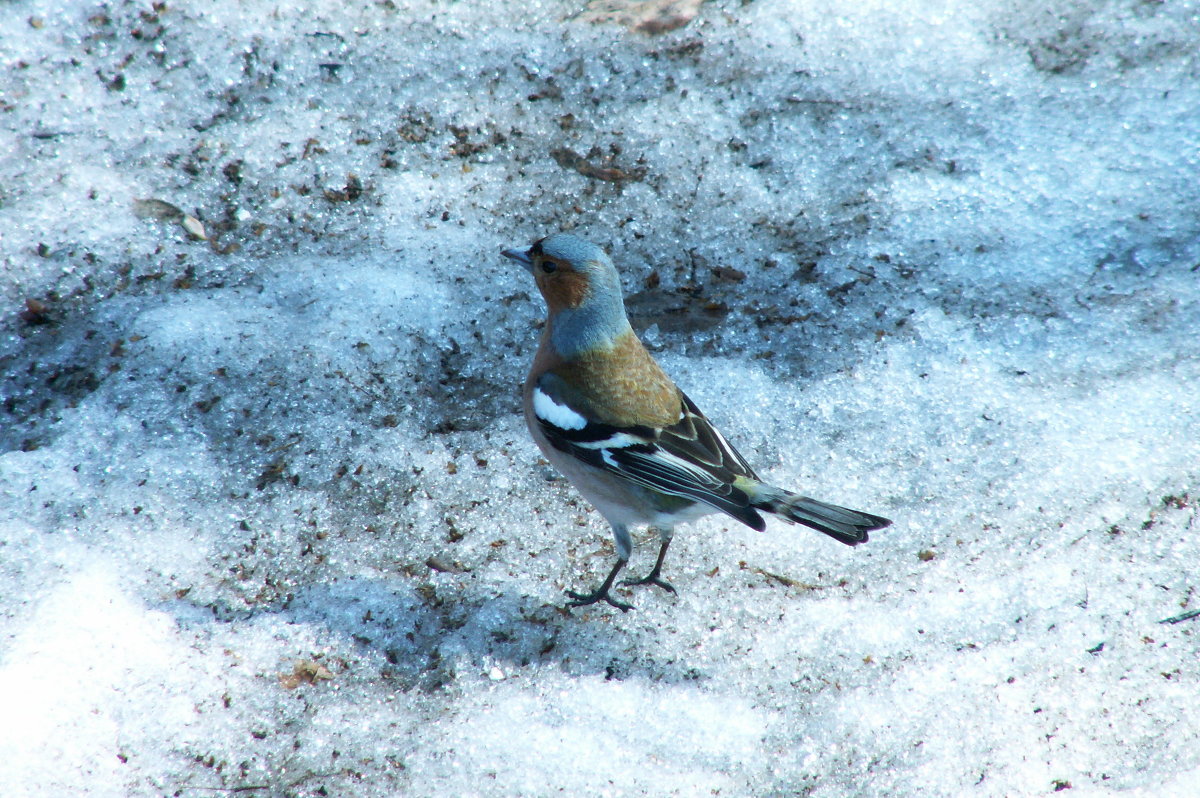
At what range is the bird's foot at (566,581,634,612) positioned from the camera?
143 inches

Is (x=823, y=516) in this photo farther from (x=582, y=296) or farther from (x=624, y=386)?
(x=582, y=296)

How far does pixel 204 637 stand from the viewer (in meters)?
3.27

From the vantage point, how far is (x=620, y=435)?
362cm

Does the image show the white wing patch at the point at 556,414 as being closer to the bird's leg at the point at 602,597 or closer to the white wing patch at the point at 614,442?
the white wing patch at the point at 614,442

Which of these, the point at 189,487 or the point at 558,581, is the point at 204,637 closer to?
the point at 189,487

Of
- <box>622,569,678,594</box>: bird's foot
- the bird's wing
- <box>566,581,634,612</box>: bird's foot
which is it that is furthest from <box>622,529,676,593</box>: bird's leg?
the bird's wing

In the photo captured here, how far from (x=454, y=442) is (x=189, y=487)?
3.55 ft

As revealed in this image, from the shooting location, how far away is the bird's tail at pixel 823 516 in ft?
10.6

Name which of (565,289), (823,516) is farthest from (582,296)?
(823,516)

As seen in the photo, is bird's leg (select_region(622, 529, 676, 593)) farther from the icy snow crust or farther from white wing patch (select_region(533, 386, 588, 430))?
white wing patch (select_region(533, 386, 588, 430))

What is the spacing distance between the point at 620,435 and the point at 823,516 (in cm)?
83

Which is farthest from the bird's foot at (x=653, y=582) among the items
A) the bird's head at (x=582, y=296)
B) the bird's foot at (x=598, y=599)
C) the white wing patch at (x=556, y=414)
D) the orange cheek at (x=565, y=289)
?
the orange cheek at (x=565, y=289)

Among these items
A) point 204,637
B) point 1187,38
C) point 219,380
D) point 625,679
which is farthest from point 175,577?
point 1187,38

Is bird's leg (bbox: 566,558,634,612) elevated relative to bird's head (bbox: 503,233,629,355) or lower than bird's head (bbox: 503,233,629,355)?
lower
